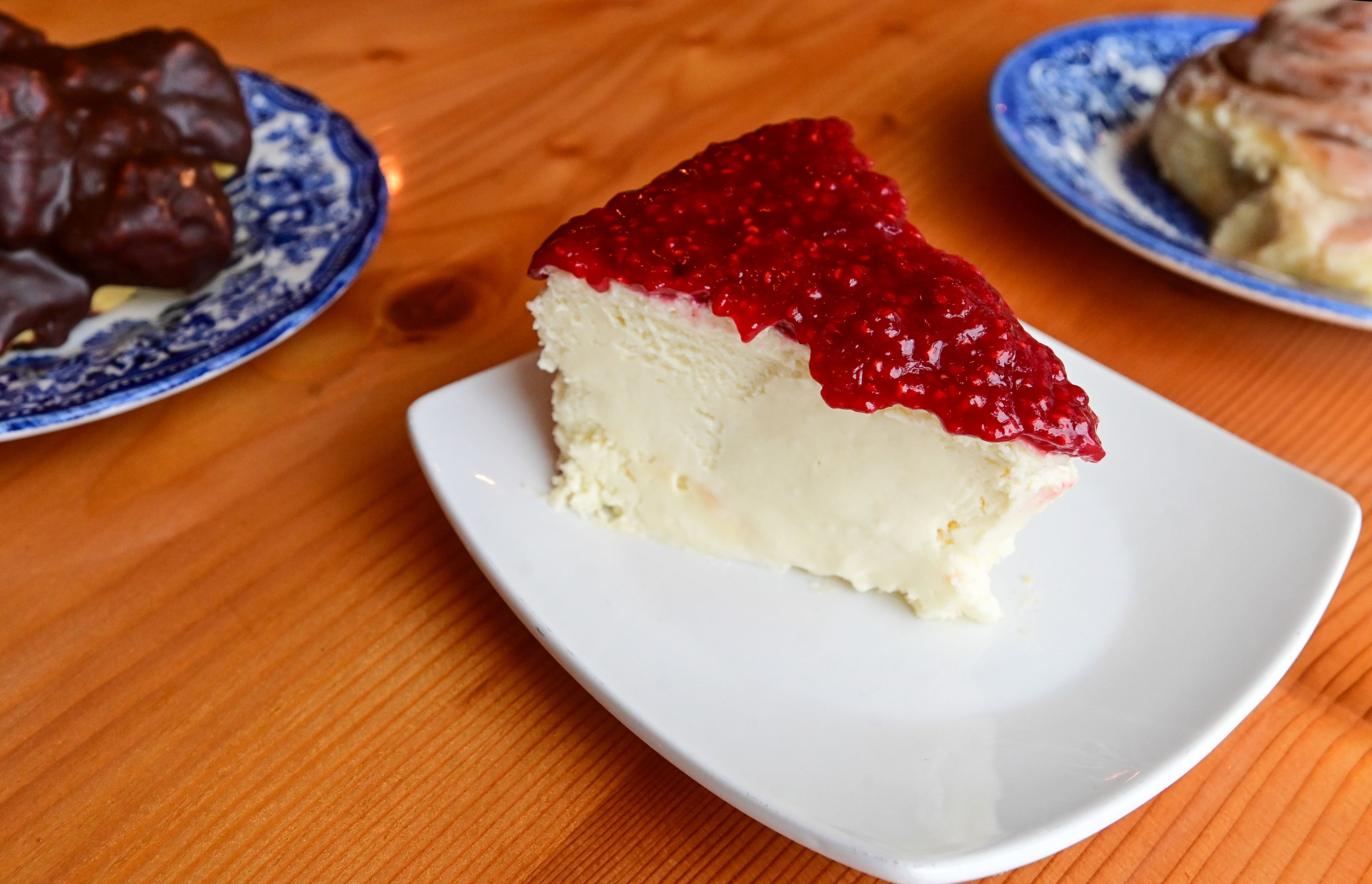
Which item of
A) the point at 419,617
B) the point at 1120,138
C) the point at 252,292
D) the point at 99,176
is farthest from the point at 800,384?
the point at 1120,138

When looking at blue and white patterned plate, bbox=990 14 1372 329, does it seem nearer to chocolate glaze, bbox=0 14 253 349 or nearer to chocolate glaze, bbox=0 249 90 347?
chocolate glaze, bbox=0 14 253 349

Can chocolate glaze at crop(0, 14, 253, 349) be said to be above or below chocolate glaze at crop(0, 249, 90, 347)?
above

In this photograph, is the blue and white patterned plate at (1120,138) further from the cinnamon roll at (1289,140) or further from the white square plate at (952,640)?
the white square plate at (952,640)

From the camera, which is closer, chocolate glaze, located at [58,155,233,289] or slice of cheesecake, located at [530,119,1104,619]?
slice of cheesecake, located at [530,119,1104,619]

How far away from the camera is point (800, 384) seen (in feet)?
3.32

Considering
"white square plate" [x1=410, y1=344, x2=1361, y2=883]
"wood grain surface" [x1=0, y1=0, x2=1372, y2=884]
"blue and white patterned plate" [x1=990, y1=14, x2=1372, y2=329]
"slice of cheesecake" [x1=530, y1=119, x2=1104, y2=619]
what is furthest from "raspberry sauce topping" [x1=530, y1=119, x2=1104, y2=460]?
"blue and white patterned plate" [x1=990, y1=14, x2=1372, y2=329]

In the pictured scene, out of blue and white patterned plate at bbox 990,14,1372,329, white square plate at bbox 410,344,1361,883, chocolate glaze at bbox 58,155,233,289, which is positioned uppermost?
chocolate glaze at bbox 58,155,233,289

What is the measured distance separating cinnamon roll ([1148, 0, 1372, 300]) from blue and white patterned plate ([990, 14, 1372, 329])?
Answer: 44 mm

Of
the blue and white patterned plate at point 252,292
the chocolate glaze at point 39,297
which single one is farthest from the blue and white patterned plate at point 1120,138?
the chocolate glaze at point 39,297

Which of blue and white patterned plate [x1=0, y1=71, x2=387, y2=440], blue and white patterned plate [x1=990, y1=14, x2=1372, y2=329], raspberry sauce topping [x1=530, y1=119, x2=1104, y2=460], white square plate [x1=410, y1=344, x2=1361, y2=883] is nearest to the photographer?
white square plate [x1=410, y1=344, x2=1361, y2=883]

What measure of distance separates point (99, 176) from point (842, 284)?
896 mm

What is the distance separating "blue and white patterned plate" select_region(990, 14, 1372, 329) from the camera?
1.38m

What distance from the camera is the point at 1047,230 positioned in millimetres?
1652

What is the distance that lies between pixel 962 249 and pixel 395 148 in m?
0.96
